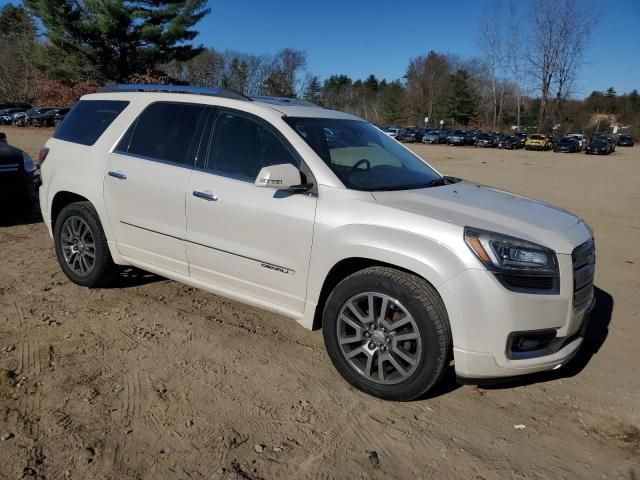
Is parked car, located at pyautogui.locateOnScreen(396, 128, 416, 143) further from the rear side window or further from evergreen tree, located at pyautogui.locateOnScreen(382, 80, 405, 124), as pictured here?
the rear side window

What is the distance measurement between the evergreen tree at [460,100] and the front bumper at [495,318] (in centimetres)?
8764

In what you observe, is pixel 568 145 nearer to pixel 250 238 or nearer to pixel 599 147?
pixel 599 147

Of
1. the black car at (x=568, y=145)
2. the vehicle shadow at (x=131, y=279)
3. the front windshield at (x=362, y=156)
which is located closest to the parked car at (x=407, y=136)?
the black car at (x=568, y=145)

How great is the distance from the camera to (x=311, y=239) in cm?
336

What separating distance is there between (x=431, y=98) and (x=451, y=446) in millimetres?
95607

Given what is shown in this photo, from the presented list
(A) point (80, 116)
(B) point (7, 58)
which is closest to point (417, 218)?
(A) point (80, 116)

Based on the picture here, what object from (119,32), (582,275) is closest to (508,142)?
(119,32)

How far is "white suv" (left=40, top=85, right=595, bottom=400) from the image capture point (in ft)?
9.62

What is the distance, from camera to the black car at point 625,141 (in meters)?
59.9

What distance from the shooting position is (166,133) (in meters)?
4.22

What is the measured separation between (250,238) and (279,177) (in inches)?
21.3

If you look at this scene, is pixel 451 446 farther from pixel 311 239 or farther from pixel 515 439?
pixel 311 239

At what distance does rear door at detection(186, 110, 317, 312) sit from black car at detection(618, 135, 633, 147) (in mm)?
67281

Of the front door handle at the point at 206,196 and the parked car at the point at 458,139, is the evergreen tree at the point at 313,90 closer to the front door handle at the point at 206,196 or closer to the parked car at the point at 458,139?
the parked car at the point at 458,139
